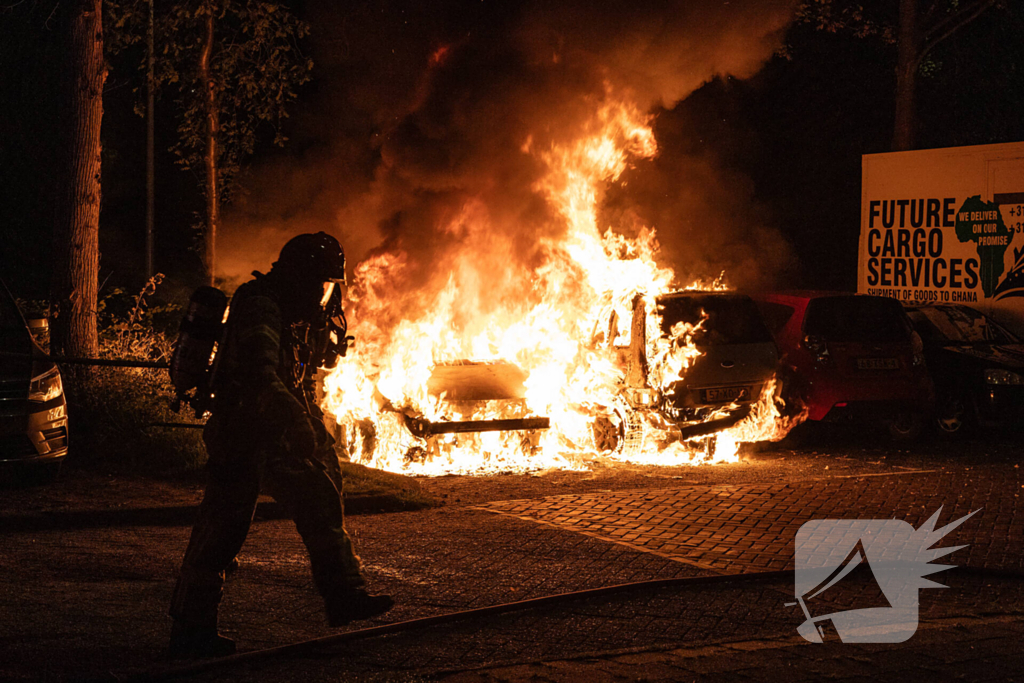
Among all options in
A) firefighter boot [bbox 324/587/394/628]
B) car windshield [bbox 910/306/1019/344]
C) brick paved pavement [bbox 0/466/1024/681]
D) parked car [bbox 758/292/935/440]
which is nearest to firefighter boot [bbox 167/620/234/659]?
brick paved pavement [bbox 0/466/1024/681]

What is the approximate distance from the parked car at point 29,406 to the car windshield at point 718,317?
5.69m

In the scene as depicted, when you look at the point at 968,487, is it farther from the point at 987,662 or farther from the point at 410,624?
the point at 410,624

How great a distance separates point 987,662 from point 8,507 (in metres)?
6.55

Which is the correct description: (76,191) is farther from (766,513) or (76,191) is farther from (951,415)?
(951,415)

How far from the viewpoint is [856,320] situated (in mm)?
11930

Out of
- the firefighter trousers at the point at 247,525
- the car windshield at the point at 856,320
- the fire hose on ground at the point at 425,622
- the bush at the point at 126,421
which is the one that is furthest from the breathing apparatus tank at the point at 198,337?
the car windshield at the point at 856,320

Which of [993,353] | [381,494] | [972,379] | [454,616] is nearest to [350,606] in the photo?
[454,616]

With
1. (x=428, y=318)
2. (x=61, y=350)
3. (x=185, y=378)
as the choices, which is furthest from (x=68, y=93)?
(x=185, y=378)

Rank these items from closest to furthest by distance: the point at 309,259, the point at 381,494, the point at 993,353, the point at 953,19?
the point at 309,259 → the point at 381,494 → the point at 993,353 → the point at 953,19

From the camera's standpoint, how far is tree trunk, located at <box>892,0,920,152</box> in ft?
60.6

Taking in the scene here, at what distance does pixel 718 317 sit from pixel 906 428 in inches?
124

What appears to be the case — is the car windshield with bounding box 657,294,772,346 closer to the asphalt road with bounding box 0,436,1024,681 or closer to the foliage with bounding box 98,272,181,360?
the asphalt road with bounding box 0,436,1024,681

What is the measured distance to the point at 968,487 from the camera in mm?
9445

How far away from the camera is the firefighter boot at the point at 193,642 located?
15.1ft
